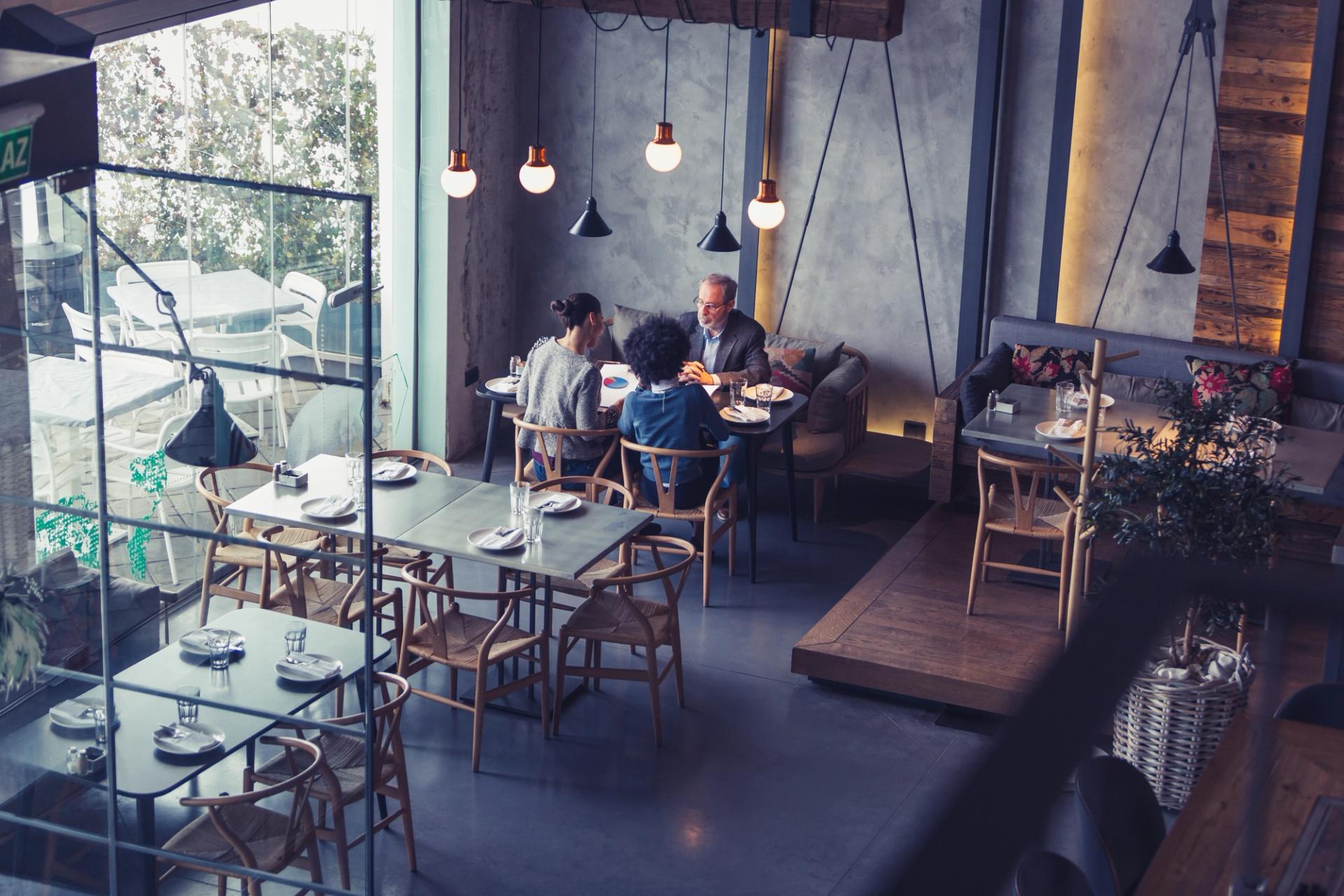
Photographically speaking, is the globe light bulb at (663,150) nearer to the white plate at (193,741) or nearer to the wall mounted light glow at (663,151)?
the wall mounted light glow at (663,151)

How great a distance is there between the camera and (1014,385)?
8172 mm

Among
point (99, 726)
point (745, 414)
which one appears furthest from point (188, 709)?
point (745, 414)

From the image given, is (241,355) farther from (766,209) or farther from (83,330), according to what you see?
(766,209)

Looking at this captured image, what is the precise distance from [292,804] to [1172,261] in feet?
19.1

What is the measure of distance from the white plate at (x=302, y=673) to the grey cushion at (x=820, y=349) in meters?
4.75

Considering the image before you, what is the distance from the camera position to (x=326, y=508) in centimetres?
614

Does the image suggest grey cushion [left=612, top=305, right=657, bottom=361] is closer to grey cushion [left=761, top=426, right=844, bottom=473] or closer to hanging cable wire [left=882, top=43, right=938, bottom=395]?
grey cushion [left=761, top=426, right=844, bottom=473]

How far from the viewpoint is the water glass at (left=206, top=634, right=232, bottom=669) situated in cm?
494

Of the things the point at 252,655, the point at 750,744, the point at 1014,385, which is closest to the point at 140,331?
the point at 252,655

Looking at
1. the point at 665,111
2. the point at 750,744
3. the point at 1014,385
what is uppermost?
the point at 665,111

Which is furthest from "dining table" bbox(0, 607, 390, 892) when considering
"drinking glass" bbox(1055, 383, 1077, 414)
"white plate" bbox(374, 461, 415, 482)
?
"drinking glass" bbox(1055, 383, 1077, 414)

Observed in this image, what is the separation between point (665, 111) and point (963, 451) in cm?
297

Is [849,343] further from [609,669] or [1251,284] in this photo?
[609,669]

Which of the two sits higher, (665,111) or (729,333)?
(665,111)
